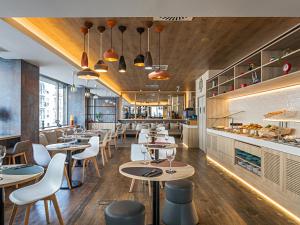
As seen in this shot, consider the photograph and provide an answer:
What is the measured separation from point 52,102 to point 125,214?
8.42m

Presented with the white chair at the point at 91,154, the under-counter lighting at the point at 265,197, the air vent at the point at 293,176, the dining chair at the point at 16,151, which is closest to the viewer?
the air vent at the point at 293,176

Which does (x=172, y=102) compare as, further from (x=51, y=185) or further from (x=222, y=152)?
(x=51, y=185)

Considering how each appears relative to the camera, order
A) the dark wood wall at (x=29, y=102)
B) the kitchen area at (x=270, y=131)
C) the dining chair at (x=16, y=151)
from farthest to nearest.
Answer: the dark wood wall at (x=29, y=102) → the dining chair at (x=16, y=151) → the kitchen area at (x=270, y=131)

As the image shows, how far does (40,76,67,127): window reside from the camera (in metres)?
8.34

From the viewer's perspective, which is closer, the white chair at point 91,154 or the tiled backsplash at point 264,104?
the tiled backsplash at point 264,104

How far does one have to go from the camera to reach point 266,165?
3.75m

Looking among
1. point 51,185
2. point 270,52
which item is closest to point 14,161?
point 51,185

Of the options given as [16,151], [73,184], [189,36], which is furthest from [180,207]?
[16,151]

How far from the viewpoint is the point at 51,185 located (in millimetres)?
2736

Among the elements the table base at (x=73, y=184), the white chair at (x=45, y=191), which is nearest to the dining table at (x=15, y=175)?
the white chair at (x=45, y=191)

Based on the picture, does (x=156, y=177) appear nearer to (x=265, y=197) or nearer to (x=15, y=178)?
(x=15, y=178)

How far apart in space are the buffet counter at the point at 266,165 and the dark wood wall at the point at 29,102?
16.3 feet

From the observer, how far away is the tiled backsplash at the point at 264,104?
409 centimetres

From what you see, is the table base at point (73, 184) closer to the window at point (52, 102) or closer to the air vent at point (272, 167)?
the air vent at point (272, 167)
